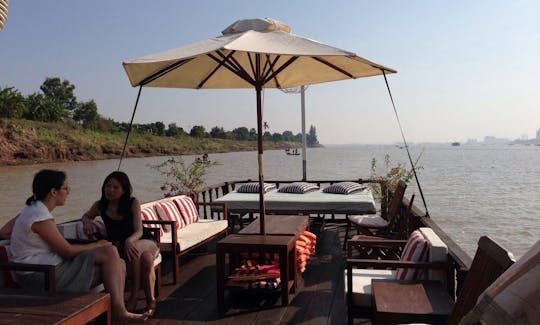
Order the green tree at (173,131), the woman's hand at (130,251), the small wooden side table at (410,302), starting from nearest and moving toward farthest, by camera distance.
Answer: the small wooden side table at (410,302), the woman's hand at (130,251), the green tree at (173,131)

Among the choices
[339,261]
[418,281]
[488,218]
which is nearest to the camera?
[418,281]

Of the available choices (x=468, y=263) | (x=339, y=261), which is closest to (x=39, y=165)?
(x=339, y=261)

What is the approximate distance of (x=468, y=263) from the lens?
2.80 metres

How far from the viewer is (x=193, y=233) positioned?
4965 mm

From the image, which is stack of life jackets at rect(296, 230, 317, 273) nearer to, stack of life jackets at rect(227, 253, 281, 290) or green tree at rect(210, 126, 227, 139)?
stack of life jackets at rect(227, 253, 281, 290)

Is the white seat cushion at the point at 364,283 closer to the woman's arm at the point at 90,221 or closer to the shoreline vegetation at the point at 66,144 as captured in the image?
the woman's arm at the point at 90,221

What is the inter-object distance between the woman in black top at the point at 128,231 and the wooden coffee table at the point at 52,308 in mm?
976

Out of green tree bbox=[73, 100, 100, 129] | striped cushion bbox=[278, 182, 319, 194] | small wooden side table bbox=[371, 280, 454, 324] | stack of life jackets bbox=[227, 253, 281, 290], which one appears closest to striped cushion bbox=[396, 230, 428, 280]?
small wooden side table bbox=[371, 280, 454, 324]

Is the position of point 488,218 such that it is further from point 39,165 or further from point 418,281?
point 39,165

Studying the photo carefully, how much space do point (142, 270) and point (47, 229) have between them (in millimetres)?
916

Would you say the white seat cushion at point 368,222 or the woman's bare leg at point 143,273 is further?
the white seat cushion at point 368,222

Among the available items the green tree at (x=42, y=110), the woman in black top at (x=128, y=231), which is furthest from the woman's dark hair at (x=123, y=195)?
the green tree at (x=42, y=110)

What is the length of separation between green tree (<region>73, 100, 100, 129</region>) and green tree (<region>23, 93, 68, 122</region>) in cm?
330

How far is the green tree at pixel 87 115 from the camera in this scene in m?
48.2
